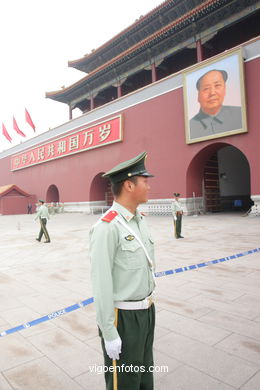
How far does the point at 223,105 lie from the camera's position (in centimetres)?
1226

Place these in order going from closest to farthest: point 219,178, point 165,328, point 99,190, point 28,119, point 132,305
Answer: point 132,305 → point 165,328 → point 219,178 → point 99,190 → point 28,119

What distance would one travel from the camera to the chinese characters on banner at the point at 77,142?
689 inches

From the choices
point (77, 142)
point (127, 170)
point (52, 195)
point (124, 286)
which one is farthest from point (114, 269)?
point (52, 195)

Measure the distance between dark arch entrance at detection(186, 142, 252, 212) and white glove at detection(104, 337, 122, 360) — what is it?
12.5 m

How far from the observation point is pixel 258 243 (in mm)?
6633

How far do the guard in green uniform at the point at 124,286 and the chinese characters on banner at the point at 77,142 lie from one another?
15.7 metres

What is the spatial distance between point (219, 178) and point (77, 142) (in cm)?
961

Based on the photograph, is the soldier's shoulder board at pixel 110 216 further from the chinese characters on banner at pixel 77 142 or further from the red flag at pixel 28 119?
the red flag at pixel 28 119

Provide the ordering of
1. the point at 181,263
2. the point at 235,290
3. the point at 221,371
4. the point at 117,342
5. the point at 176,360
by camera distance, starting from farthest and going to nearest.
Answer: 1. the point at 181,263
2. the point at 235,290
3. the point at 176,360
4. the point at 221,371
5. the point at 117,342

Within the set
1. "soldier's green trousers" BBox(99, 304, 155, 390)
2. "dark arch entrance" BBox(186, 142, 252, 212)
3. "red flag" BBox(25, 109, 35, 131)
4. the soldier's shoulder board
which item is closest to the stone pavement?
"soldier's green trousers" BBox(99, 304, 155, 390)

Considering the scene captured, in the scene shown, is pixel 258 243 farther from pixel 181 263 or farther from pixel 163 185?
pixel 163 185

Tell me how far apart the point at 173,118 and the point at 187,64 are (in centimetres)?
644

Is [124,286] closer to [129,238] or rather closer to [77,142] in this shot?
[129,238]

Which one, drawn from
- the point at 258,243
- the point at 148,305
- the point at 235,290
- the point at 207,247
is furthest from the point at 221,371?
the point at 258,243
